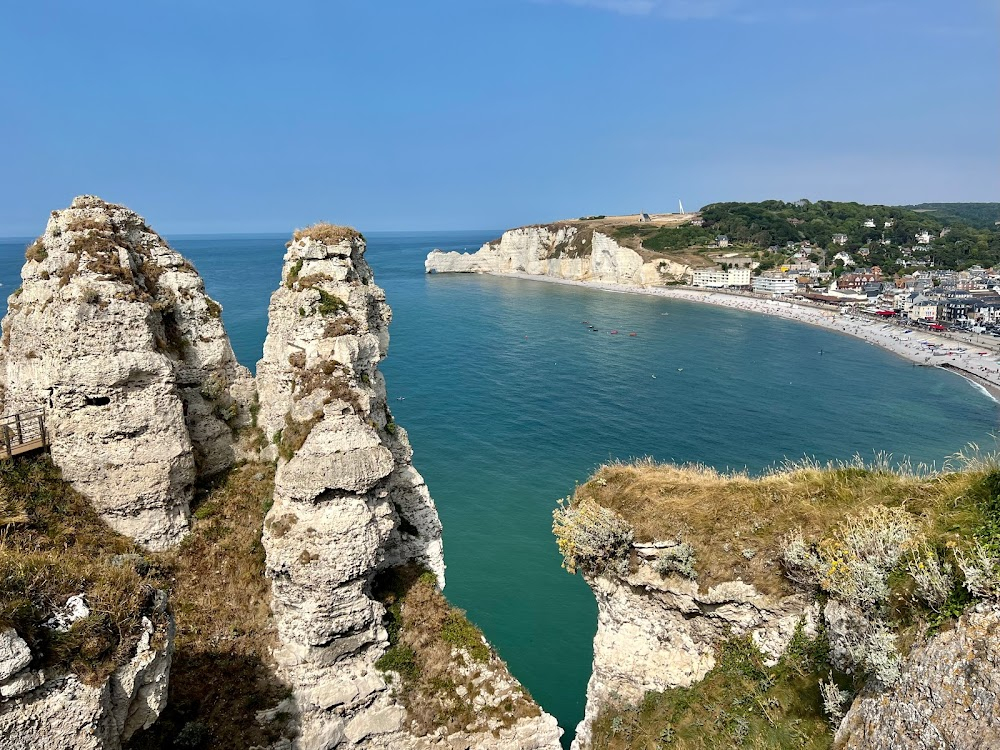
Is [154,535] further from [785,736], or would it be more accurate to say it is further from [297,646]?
[785,736]

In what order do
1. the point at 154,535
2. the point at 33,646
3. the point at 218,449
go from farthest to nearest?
the point at 218,449
the point at 154,535
the point at 33,646

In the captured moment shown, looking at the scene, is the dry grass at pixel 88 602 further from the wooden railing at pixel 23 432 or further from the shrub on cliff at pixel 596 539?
the shrub on cliff at pixel 596 539

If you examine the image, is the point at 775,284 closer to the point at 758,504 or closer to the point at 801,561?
the point at 758,504

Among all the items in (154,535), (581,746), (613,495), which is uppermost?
(613,495)

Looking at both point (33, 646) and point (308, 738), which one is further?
point (308, 738)

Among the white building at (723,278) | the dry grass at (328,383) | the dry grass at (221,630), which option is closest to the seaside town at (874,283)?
the white building at (723,278)

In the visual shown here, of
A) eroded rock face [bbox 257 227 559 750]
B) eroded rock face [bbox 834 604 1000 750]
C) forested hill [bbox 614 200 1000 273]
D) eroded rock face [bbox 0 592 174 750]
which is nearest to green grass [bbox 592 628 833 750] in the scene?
eroded rock face [bbox 834 604 1000 750]

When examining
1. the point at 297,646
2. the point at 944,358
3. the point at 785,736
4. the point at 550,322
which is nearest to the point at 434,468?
the point at 297,646
